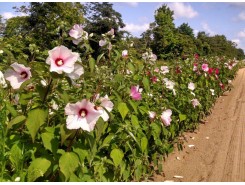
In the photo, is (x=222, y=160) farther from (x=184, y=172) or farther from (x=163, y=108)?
(x=163, y=108)

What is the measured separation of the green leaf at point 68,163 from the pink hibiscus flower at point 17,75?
47cm

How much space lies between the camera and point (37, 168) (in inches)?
69.6

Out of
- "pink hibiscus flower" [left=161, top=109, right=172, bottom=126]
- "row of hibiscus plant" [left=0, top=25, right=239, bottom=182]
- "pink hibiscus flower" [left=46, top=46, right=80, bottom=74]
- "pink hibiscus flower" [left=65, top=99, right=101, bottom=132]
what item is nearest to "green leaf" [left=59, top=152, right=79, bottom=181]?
"row of hibiscus plant" [left=0, top=25, right=239, bottom=182]

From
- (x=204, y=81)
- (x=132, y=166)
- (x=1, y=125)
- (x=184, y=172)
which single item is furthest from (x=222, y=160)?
(x=1, y=125)

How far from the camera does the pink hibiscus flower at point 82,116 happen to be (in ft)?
5.76

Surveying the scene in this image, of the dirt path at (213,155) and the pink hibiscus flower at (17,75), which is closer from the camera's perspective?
the pink hibiscus flower at (17,75)

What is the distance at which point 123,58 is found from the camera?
3.15 m

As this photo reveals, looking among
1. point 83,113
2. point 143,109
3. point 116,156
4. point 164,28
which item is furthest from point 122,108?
point 164,28

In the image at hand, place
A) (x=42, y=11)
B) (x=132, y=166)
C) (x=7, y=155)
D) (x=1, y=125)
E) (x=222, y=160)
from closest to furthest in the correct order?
1. (x=1, y=125)
2. (x=7, y=155)
3. (x=132, y=166)
4. (x=222, y=160)
5. (x=42, y=11)

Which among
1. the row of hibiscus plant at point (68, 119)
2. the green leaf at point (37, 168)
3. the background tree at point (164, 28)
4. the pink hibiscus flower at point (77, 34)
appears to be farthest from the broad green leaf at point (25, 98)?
the background tree at point (164, 28)

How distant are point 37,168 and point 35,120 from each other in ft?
0.81

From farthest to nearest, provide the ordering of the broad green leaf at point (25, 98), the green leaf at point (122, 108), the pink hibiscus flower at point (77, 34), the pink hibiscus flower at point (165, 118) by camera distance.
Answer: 1. the pink hibiscus flower at point (165, 118)
2. the green leaf at point (122, 108)
3. the pink hibiscus flower at point (77, 34)
4. the broad green leaf at point (25, 98)

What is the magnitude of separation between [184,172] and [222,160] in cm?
56

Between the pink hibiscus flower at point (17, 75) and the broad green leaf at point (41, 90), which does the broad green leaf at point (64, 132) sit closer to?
the broad green leaf at point (41, 90)
